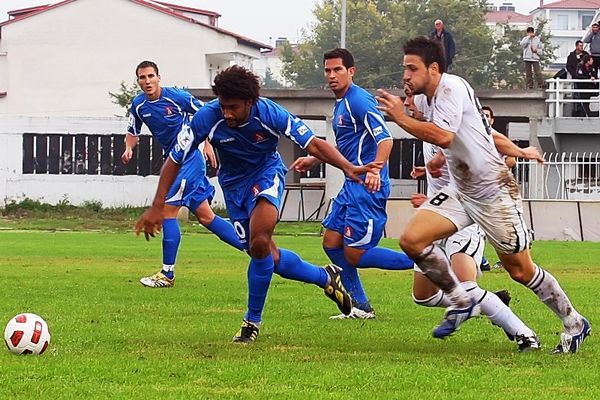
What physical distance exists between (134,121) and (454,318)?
7.41m

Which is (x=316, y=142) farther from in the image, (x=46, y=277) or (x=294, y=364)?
(x=46, y=277)

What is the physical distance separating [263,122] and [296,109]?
88.9 feet

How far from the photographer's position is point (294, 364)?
7930mm

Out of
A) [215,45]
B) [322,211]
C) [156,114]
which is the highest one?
[215,45]

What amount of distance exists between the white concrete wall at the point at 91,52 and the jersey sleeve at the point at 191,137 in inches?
2143

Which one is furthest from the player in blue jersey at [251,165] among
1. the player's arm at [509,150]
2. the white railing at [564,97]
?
the white railing at [564,97]

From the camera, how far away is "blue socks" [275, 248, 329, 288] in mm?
10039

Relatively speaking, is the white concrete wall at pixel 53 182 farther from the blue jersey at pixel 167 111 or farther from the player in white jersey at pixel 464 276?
the player in white jersey at pixel 464 276

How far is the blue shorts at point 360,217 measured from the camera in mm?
11188

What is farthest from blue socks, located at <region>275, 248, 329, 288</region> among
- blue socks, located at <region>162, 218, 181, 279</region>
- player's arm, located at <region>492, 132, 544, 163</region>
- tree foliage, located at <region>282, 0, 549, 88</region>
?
tree foliage, located at <region>282, 0, 549, 88</region>

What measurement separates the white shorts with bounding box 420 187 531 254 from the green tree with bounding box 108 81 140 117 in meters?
50.2

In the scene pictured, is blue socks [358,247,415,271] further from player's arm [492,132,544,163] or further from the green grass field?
player's arm [492,132,544,163]

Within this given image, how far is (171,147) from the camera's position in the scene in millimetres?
14461

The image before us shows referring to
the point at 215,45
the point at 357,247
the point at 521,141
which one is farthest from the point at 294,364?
the point at 215,45
